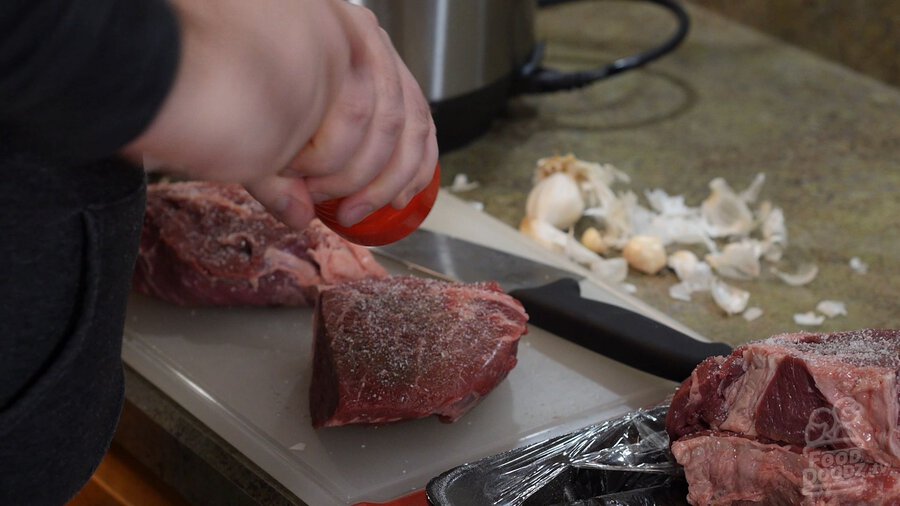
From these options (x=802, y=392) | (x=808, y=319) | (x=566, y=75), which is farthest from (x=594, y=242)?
(x=802, y=392)

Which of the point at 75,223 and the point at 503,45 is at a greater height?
the point at 75,223

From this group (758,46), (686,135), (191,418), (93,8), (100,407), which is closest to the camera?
(93,8)

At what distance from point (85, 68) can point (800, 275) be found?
1231 millimetres

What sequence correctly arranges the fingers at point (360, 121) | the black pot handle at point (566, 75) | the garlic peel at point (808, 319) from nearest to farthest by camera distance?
the fingers at point (360, 121) → the garlic peel at point (808, 319) → the black pot handle at point (566, 75)

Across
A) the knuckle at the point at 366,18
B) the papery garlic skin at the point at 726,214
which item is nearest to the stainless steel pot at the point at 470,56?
the papery garlic skin at the point at 726,214

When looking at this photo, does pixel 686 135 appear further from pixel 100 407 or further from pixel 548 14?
pixel 100 407

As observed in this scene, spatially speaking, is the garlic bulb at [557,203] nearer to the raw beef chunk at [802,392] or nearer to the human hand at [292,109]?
the raw beef chunk at [802,392]

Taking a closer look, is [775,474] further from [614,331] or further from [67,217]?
[67,217]

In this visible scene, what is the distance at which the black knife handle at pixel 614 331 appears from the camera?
3.69 feet

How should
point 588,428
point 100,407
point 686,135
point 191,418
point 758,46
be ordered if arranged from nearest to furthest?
point 100,407 < point 588,428 < point 191,418 < point 686,135 < point 758,46

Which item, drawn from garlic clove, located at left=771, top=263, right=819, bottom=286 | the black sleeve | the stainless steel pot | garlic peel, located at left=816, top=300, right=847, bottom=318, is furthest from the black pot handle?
the black sleeve

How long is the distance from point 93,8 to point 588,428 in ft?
2.08

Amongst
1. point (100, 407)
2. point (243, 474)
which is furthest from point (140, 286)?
point (100, 407)

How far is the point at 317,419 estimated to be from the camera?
3.51 ft
